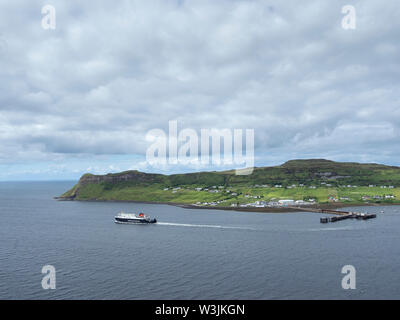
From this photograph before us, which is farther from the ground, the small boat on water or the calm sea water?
the small boat on water

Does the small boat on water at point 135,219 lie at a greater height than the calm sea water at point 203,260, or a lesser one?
greater

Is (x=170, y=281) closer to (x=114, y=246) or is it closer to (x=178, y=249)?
(x=178, y=249)

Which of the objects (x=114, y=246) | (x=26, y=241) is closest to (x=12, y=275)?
(x=114, y=246)

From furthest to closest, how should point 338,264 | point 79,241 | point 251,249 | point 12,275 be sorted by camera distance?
point 79,241
point 251,249
point 338,264
point 12,275

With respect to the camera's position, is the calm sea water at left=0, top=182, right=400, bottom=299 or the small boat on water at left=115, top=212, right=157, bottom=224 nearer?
the calm sea water at left=0, top=182, right=400, bottom=299

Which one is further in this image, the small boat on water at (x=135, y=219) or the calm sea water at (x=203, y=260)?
the small boat on water at (x=135, y=219)

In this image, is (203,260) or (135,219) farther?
(135,219)

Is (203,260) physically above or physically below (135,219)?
below
